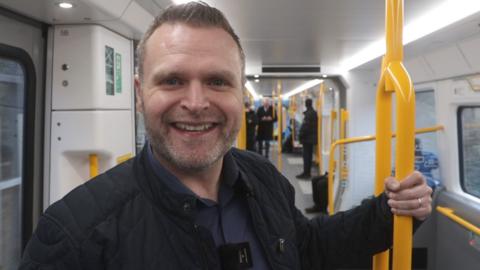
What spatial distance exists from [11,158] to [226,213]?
4.91ft

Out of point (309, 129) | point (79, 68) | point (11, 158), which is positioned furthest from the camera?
point (309, 129)

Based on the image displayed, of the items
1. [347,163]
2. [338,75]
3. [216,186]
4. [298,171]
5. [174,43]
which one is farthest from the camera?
[298,171]

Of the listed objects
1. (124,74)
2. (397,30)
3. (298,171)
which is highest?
(124,74)

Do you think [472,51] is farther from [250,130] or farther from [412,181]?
[250,130]

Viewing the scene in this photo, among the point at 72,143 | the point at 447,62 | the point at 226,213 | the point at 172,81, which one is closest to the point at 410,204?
the point at 226,213

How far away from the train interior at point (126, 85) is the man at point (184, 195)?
0.50 meters

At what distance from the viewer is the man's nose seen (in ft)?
3.51

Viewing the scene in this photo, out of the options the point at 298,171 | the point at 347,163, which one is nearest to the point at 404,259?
the point at 347,163

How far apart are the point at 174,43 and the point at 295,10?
5.97 feet

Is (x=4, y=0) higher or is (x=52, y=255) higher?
(x=4, y=0)

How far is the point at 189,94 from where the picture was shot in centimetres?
108

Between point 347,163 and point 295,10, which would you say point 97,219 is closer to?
point 295,10

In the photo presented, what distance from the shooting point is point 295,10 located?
2699mm

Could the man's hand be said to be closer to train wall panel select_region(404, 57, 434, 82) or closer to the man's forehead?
the man's forehead
